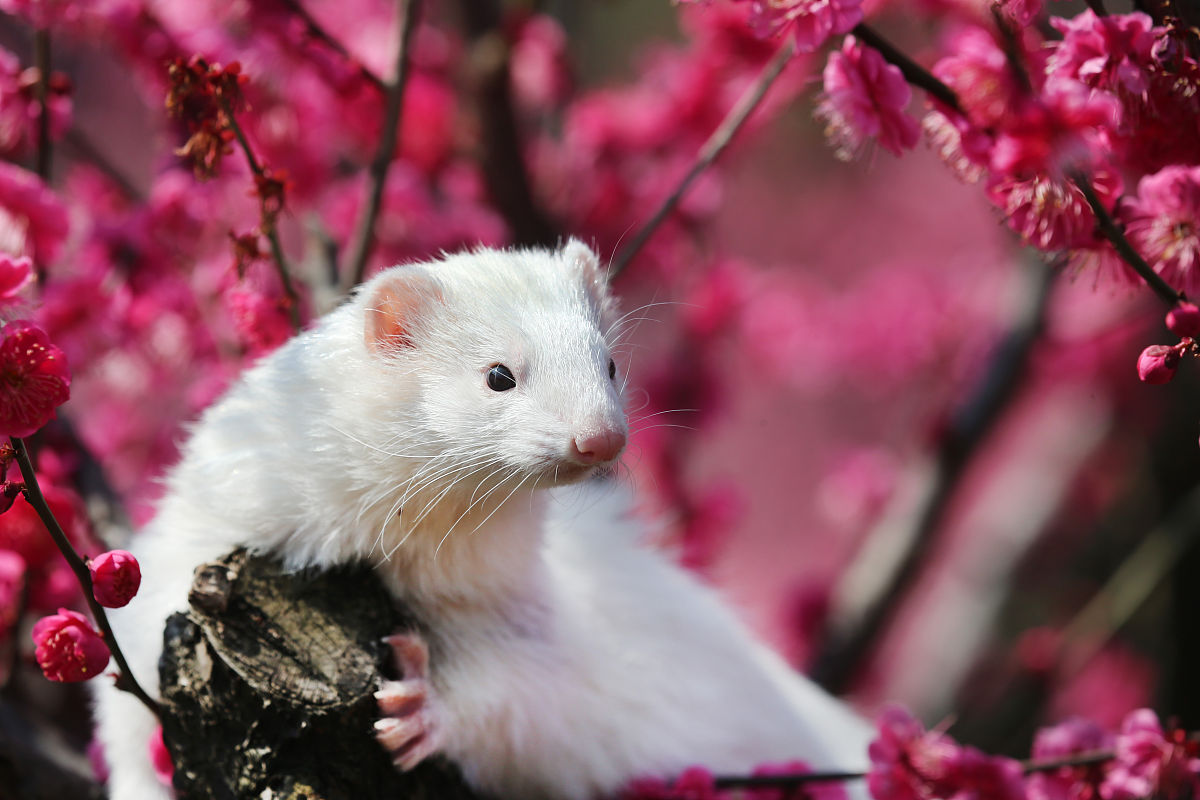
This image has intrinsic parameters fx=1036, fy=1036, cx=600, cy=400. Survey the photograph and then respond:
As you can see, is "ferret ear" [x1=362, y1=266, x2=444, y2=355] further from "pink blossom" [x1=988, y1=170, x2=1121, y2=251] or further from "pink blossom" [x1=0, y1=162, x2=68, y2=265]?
"pink blossom" [x1=988, y1=170, x2=1121, y2=251]

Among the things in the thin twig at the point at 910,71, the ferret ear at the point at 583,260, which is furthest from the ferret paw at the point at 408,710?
the thin twig at the point at 910,71

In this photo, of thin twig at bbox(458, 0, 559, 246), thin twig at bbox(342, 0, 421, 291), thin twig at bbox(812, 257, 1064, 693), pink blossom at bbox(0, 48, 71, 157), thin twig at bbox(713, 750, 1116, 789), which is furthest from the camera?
thin twig at bbox(812, 257, 1064, 693)

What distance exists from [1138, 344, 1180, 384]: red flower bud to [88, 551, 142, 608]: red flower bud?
4.37 feet

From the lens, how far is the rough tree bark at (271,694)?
56.5 inches

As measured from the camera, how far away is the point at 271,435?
1665 mm

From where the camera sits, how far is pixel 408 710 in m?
1.51

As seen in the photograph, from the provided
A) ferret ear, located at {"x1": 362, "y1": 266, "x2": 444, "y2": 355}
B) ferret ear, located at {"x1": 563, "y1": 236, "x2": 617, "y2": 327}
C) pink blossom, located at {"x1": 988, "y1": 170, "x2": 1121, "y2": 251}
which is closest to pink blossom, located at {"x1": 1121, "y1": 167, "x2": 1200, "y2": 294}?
pink blossom, located at {"x1": 988, "y1": 170, "x2": 1121, "y2": 251}

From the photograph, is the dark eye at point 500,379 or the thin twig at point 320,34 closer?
the dark eye at point 500,379

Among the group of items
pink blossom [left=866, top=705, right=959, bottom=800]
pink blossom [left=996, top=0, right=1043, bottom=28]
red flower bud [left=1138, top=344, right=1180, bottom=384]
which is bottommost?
pink blossom [left=866, top=705, right=959, bottom=800]

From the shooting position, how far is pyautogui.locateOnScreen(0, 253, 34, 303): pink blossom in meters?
1.36

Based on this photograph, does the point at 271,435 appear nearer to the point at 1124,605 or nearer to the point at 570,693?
the point at 570,693

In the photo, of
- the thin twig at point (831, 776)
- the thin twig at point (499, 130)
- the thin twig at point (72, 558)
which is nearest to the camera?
the thin twig at point (72, 558)

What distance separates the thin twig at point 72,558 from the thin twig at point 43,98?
2.81 feet

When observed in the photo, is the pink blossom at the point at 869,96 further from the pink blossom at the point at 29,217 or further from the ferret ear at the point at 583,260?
the pink blossom at the point at 29,217
